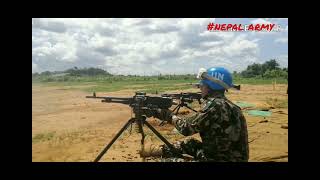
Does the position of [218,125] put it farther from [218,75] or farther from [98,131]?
Result: [98,131]

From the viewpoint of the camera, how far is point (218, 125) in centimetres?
447

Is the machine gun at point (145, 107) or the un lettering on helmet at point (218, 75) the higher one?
the un lettering on helmet at point (218, 75)

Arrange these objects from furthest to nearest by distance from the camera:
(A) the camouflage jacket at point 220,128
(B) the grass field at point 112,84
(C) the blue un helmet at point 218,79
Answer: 1. (B) the grass field at point 112,84
2. (C) the blue un helmet at point 218,79
3. (A) the camouflage jacket at point 220,128

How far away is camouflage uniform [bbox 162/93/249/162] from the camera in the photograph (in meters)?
4.45

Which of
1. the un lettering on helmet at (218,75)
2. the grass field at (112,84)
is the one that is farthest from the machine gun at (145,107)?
the grass field at (112,84)

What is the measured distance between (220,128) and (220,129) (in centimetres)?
1

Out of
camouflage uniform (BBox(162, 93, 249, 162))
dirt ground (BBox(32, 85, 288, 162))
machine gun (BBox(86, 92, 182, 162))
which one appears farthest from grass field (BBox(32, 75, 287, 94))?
camouflage uniform (BBox(162, 93, 249, 162))

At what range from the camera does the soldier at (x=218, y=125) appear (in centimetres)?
445

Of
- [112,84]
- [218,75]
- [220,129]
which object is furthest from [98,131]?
[220,129]

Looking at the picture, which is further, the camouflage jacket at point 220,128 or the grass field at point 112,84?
the grass field at point 112,84

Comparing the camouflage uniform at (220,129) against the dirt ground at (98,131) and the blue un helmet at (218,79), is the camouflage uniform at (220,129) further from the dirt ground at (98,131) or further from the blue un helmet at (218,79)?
the dirt ground at (98,131)

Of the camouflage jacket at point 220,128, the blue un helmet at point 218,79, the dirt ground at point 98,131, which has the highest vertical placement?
the blue un helmet at point 218,79
